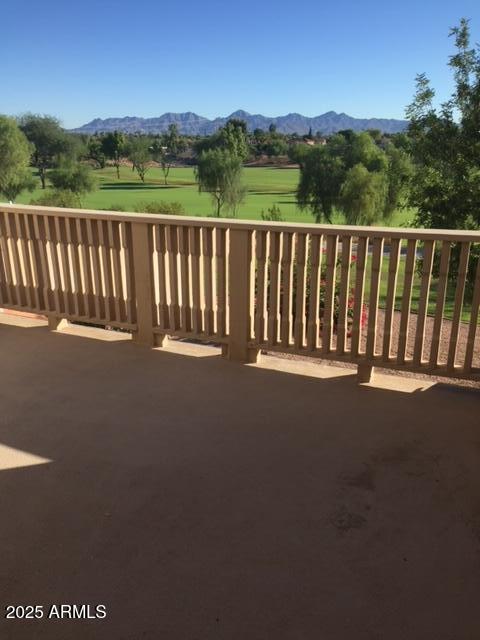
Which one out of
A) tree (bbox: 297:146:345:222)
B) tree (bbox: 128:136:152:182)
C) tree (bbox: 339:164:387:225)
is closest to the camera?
tree (bbox: 339:164:387:225)

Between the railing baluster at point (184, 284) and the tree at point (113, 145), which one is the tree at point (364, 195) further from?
the tree at point (113, 145)

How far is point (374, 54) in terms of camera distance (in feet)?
190

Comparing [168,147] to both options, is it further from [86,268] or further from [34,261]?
[86,268]

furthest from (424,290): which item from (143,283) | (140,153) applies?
(140,153)

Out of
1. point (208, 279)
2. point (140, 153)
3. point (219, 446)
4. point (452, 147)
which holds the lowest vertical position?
point (219, 446)

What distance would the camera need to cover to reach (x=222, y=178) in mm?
55500

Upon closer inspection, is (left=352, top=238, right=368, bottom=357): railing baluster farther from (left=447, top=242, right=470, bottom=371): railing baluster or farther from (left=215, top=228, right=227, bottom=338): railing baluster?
(left=215, top=228, right=227, bottom=338): railing baluster

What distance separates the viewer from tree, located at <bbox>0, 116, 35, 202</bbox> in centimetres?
4709

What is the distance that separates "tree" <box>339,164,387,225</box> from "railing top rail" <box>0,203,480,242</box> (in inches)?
1470

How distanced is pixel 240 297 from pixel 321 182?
4456 centimetres

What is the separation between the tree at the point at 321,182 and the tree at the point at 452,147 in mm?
32456

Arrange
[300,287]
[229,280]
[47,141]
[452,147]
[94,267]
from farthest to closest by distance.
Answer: [47,141]
[452,147]
[94,267]
[229,280]
[300,287]

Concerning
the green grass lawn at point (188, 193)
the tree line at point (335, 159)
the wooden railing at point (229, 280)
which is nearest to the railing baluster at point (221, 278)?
the wooden railing at point (229, 280)

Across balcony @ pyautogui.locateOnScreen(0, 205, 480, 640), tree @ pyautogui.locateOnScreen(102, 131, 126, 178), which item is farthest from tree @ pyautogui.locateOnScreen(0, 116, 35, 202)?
balcony @ pyautogui.locateOnScreen(0, 205, 480, 640)
